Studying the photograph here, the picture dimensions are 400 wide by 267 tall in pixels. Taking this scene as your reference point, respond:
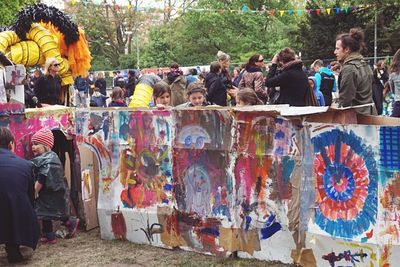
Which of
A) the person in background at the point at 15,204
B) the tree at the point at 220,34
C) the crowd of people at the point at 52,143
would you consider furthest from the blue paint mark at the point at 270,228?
the tree at the point at 220,34

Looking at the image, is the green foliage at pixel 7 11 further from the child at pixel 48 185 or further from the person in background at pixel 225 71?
the child at pixel 48 185

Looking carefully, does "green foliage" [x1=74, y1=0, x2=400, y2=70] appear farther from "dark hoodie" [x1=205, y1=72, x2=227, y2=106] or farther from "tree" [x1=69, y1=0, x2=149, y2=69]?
"dark hoodie" [x1=205, y1=72, x2=227, y2=106]

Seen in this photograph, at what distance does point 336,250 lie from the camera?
428cm

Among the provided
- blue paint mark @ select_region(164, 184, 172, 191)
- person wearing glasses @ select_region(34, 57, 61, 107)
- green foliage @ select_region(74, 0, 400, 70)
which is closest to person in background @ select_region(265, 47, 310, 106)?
blue paint mark @ select_region(164, 184, 172, 191)

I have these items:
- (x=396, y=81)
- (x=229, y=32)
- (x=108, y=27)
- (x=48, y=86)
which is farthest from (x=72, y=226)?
(x=108, y=27)

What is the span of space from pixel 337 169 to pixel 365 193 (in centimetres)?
27

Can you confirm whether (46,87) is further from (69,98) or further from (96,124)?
(96,124)

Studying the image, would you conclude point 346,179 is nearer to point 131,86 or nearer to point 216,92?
point 216,92

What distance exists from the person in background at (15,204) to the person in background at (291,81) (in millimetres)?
2934

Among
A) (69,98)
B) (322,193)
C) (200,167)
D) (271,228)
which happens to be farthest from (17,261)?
(69,98)

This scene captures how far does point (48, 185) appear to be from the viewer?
18.5ft

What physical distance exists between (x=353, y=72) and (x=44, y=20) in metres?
5.77

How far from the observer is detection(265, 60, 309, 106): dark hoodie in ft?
21.8

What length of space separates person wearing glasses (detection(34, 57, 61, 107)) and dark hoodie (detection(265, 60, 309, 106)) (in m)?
3.05
